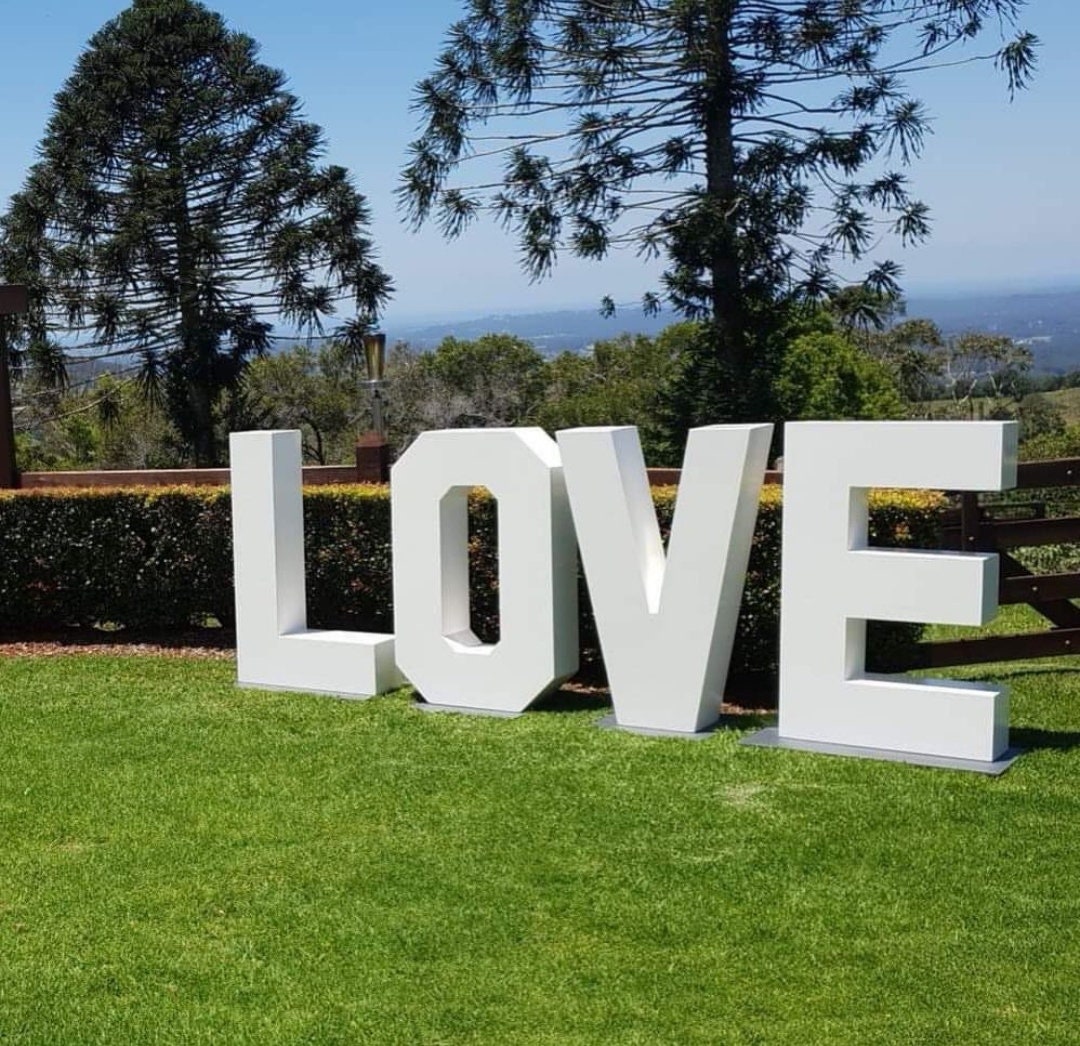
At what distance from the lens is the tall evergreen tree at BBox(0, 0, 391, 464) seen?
88.0ft

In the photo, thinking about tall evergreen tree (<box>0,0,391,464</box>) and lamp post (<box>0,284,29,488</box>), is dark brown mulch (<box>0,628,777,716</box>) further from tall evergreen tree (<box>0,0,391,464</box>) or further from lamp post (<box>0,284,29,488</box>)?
tall evergreen tree (<box>0,0,391,464</box>)

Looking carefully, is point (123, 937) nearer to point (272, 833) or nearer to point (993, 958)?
point (272, 833)

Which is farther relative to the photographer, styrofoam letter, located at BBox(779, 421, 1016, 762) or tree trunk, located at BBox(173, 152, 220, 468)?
tree trunk, located at BBox(173, 152, 220, 468)

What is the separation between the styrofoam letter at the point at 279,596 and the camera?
882 centimetres

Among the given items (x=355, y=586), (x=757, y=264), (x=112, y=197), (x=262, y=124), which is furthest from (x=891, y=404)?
(x=355, y=586)

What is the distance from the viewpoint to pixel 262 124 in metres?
28.0

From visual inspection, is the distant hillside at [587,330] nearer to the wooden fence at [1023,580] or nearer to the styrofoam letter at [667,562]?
the wooden fence at [1023,580]

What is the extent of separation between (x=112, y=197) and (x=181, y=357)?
11.6ft

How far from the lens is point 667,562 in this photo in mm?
7555

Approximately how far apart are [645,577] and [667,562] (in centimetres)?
18

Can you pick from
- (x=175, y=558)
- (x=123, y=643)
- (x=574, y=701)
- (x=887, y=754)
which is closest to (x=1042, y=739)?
(x=887, y=754)

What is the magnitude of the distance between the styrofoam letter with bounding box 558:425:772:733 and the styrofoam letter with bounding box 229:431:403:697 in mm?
1832

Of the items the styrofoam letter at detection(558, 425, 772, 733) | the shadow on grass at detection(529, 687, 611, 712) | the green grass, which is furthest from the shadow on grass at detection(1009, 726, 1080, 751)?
the shadow on grass at detection(529, 687, 611, 712)

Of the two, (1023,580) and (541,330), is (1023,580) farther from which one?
(541,330)
